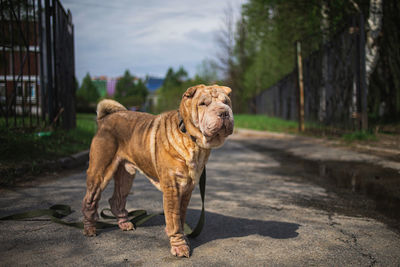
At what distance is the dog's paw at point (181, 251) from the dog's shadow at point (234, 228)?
0.26 m

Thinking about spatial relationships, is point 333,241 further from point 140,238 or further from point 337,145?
point 337,145

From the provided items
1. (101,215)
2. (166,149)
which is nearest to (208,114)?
(166,149)

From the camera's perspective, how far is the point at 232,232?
3209mm

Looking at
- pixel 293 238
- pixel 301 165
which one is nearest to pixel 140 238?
pixel 293 238

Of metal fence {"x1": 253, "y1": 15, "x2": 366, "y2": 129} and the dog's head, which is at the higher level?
metal fence {"x1": 253, "y1": 15, "x2": 366, "y2": 129}

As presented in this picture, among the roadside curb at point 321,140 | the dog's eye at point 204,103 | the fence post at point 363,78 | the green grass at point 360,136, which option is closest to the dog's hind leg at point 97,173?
the dog's eye at point 204,103

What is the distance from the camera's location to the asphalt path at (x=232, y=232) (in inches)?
102

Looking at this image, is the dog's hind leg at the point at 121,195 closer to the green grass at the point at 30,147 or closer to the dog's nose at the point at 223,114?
the dog's nose at the point at 223,114

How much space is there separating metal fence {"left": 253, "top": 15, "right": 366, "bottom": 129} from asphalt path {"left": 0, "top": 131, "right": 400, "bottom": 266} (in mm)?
5657

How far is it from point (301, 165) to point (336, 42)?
6.36 m

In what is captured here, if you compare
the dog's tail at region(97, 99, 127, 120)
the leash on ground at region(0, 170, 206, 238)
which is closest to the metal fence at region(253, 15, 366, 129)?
the leash on ground at region(0, 170, 206, 238)

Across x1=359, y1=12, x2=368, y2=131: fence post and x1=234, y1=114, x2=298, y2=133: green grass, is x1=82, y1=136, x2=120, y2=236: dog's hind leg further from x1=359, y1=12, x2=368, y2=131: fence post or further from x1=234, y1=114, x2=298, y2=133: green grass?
x1=234, y1=114, x2=298, y2=133: green grass

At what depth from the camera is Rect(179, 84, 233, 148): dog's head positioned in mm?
2336

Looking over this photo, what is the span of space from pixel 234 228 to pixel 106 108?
6.04 feet
